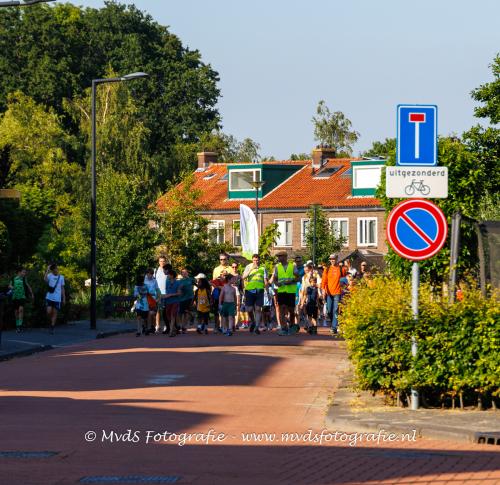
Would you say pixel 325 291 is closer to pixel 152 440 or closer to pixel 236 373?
pixel 236 373

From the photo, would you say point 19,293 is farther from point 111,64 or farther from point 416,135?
point 111,64

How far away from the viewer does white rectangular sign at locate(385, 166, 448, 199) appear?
15.6 metres

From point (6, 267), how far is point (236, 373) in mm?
22941

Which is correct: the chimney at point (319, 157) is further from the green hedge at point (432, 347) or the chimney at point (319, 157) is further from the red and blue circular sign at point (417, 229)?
the red and blue circular sign at point (417, 229)

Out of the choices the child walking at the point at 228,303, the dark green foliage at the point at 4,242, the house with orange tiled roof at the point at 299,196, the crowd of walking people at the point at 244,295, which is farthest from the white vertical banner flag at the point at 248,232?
the house with orange tiled roof at the point at 299,196

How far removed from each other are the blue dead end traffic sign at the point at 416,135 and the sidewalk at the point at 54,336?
450 inches

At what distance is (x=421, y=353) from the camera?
15453mm

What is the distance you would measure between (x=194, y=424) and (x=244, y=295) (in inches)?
760

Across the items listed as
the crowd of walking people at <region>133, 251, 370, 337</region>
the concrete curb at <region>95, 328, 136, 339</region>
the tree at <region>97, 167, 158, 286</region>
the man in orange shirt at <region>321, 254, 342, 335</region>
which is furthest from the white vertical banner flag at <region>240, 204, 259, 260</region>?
the man in orange shirt at <region>321, 254, 342, 335</region>

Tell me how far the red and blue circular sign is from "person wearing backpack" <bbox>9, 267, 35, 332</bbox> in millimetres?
18579

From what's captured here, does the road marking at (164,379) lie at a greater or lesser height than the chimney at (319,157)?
lesser

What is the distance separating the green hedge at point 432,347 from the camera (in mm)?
15164

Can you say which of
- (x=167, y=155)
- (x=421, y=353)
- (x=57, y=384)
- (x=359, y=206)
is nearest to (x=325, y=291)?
(x=57, y=384)

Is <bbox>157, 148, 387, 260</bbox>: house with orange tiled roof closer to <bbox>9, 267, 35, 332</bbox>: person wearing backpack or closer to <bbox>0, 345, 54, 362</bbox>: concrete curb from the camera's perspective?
<bbox>9, 267, 35, 332</bbox>: person wearing backpack
